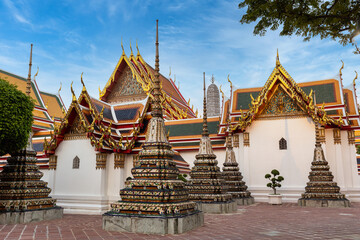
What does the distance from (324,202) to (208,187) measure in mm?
6284

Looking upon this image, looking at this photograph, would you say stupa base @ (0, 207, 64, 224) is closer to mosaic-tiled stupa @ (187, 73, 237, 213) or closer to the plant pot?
mosaic-tiled stupa @ (187, 73, 237, 213)

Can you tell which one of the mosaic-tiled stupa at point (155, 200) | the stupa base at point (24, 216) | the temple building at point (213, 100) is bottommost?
the stupa base at point (24, 216)

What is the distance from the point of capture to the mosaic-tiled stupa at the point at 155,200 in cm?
650

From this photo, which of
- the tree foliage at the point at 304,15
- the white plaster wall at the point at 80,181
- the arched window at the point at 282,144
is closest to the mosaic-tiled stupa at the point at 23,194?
the white plaster wall at the point at 80,181

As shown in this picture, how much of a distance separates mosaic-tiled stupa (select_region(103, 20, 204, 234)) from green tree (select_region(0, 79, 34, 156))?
3.59 m

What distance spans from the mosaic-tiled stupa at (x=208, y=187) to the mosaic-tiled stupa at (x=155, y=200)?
131 inches

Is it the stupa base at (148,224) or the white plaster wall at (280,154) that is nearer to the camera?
the stupa base at (148,224)

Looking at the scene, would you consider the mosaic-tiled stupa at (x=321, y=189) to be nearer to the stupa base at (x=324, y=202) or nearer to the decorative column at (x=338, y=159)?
the stupa base at (x=324, y=202)

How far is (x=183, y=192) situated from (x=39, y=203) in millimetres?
4550

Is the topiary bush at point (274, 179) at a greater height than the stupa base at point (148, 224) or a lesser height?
greater

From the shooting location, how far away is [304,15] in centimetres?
515

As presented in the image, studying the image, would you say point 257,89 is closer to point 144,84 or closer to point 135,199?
point 144,84

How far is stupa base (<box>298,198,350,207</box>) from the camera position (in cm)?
1380

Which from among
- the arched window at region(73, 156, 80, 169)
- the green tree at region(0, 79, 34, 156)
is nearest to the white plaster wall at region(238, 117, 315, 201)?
the arched window at region(73, 156, 80, 169)
